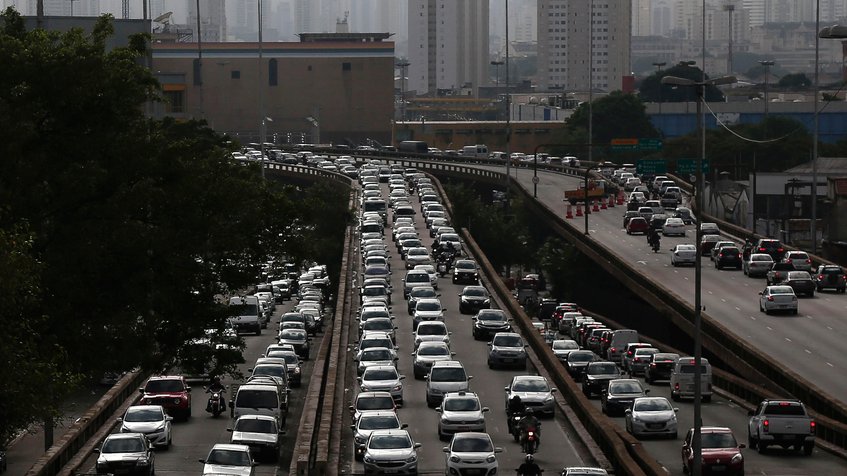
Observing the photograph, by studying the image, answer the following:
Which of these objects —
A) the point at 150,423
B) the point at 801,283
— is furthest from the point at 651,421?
the point at 801,283

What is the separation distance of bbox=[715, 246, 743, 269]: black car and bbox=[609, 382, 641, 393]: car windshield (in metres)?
31.3

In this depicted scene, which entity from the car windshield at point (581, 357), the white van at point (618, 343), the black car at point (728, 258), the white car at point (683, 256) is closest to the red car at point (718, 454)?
the car windshield at point (581, 357)

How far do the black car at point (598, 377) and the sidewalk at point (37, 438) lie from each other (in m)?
14.1

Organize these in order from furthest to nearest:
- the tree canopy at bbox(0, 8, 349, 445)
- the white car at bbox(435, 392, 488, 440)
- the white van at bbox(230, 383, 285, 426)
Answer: the white van at bbox(230, 383, 285, 426), the white car at bbox(435, 392, 488, 440), the tree canopy at bbox(0, 8, 349, 445)

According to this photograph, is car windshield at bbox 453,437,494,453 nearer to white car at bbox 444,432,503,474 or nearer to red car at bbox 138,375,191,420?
white car at bbox 444,432,503,474

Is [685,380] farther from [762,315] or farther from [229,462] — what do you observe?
[229,462]

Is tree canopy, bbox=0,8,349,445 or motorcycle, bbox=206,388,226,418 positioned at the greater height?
tree canopy, bbox=0,8,349,445

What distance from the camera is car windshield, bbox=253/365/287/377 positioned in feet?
144

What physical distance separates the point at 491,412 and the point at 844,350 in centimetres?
1554

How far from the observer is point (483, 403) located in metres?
42.6

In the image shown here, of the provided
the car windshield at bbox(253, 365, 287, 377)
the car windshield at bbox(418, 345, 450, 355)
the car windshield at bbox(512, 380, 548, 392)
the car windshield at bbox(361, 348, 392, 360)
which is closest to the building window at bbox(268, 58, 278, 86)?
the car windshield at bbox(418, 345, 450, 355)

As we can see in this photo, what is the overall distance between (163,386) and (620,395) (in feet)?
37.9

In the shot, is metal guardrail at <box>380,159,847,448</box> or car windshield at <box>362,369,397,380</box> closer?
metal guardrail at <box>380,159,847,448</box>

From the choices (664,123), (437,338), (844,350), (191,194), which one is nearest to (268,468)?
(191,194)
